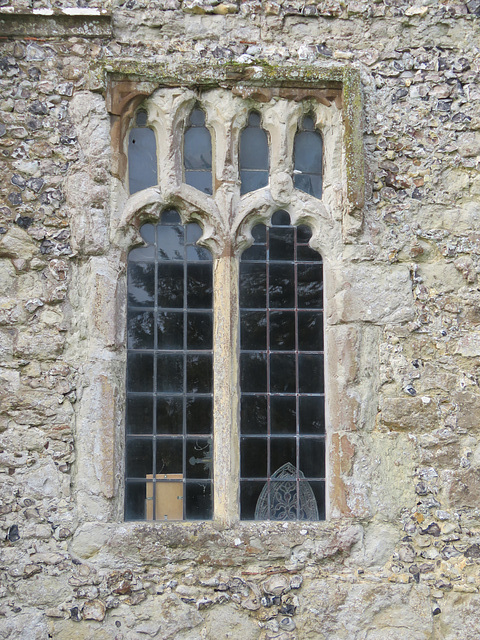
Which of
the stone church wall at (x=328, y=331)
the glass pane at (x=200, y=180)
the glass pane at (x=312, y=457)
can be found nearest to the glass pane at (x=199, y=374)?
the stone church wall at (x=328, y=331)

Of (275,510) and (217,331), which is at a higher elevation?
(217,331)

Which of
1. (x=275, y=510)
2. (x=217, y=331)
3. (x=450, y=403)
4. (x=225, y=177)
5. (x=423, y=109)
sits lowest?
(x=275, y=510)

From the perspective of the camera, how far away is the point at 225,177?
4.71 metres

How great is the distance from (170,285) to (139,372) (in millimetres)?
622

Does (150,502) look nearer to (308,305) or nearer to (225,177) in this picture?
(308,305)

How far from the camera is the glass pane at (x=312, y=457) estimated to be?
4613 mm

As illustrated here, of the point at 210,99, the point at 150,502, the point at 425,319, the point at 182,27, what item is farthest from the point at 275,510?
the point at 182,27

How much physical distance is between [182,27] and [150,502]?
10.4ft

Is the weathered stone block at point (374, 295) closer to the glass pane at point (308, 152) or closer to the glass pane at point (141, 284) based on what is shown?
the glass pane at point (308, 152)

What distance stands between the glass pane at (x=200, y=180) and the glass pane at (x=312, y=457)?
5.98 feet

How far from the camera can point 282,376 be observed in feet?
15.4

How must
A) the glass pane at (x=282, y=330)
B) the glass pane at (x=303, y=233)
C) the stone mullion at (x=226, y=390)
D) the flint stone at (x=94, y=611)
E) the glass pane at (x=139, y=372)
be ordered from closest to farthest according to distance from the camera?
the flint stone at (x=94, y=611) < the stone mullion at (x=226, y=390) < the glass pane at (x=139, y=372) < the glass pane at (x=282, y=330) < the glass pane at (x=303, y=233)

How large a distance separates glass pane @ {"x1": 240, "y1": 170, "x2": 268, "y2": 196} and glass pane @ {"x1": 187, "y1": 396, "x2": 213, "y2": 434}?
4.87ft

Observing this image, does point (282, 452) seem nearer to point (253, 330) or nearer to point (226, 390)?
point (226, 390)
